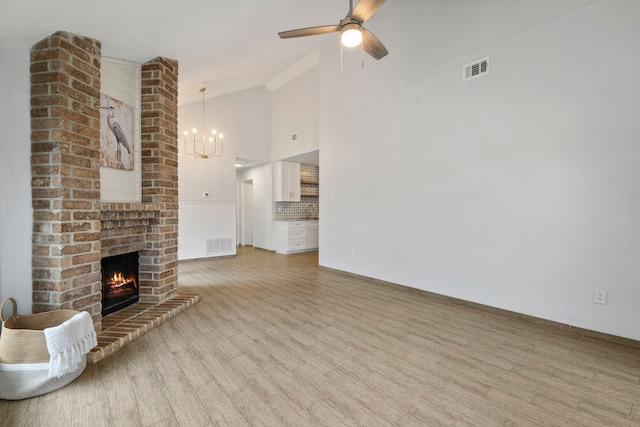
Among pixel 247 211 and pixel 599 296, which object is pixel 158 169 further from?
pixel 247 211

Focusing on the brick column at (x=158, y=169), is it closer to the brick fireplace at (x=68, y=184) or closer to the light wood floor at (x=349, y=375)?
the brick fireplace at (x=68, y=184)

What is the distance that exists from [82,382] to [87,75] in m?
2.34

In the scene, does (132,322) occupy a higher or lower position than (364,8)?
lower

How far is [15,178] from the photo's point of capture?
2184 millimetres

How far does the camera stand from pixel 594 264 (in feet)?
8.67

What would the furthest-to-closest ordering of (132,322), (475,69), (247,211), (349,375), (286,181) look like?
(247,211) < (286,181) < (475,69) < (132,322) < (349,375)

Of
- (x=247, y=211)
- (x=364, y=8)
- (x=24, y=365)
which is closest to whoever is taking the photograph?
(x=24, y=365)

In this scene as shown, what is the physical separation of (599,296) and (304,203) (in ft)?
20.8

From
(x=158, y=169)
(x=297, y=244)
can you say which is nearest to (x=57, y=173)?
(x=158, y=169)

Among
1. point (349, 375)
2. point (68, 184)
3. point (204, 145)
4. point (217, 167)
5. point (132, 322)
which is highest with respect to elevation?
point (204, 145)

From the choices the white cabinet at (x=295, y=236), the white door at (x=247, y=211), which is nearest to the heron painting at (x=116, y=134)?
the white cabinet at (x=295, y=236)

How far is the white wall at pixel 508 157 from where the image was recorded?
2.54 metres

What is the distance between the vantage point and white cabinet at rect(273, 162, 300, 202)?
734cm

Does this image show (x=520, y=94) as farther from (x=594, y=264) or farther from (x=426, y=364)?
(x=426, y=364)
